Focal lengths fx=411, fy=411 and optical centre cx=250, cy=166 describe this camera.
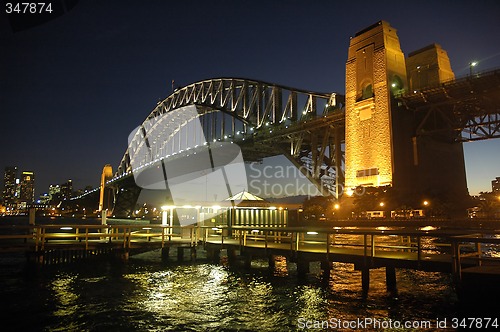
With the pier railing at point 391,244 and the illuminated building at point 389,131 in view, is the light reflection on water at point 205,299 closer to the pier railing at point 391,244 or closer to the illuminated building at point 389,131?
the pier railing at point 391,244

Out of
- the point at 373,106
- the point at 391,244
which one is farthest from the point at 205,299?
the point at 373,106

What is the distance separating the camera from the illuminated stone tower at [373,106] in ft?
137

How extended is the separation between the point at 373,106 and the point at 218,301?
33.7 m

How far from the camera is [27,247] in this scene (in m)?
19.8

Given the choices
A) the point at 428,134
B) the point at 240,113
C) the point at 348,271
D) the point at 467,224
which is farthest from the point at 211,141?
the point at 348,271

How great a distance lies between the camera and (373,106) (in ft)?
143

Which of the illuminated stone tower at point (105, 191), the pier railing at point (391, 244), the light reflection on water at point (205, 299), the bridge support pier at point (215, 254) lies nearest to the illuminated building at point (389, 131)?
the pier railing at point (391, 244)

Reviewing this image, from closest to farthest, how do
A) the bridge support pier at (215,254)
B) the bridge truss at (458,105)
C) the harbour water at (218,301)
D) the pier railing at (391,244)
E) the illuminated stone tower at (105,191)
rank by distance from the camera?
the harbour water at (218,301) → the pier railing at (391,244) → the bridge support pier at (215,254) → the bridge truss at (458,105) → the illuminated stone tower at (105,191)

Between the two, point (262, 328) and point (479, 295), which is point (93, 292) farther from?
point (479, 295)

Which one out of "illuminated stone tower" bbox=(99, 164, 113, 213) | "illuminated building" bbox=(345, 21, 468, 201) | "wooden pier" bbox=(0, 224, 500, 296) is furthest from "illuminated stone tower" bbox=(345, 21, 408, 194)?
"illuminated stone tower" bbox=(99, 164, 113, 213)

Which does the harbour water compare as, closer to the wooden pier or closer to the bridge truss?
the wooden pier

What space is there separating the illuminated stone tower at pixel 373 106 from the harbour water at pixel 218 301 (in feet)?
70.9

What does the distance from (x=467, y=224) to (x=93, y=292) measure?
97.3ft

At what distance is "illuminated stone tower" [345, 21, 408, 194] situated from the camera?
41625mm
